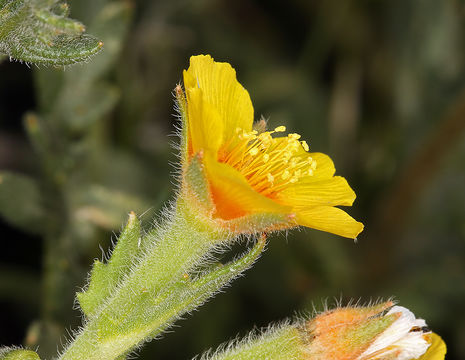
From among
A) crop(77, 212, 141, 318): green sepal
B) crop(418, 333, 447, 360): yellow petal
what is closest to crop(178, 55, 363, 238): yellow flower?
crop(77, 212, 141, 318): green sepal

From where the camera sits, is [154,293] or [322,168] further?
[322,168]

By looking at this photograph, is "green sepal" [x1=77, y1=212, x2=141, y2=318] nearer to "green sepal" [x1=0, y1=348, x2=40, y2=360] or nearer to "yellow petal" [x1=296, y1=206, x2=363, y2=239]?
"green sepal" [x1=0, y1=348, x2=40, y2=360]

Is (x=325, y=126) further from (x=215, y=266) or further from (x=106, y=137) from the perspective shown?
(x=215, y=266)

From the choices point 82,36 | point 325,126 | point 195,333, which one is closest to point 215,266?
point 82,36

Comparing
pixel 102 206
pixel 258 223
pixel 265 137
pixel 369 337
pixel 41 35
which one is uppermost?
pixel 41 35

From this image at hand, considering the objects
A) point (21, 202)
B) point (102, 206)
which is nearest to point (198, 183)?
Result: point (21, 202)

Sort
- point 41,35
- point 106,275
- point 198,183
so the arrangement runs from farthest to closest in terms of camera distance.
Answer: point 106,275, point 198,183, point 41,35

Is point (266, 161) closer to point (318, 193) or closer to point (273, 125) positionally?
point (318, 193)
